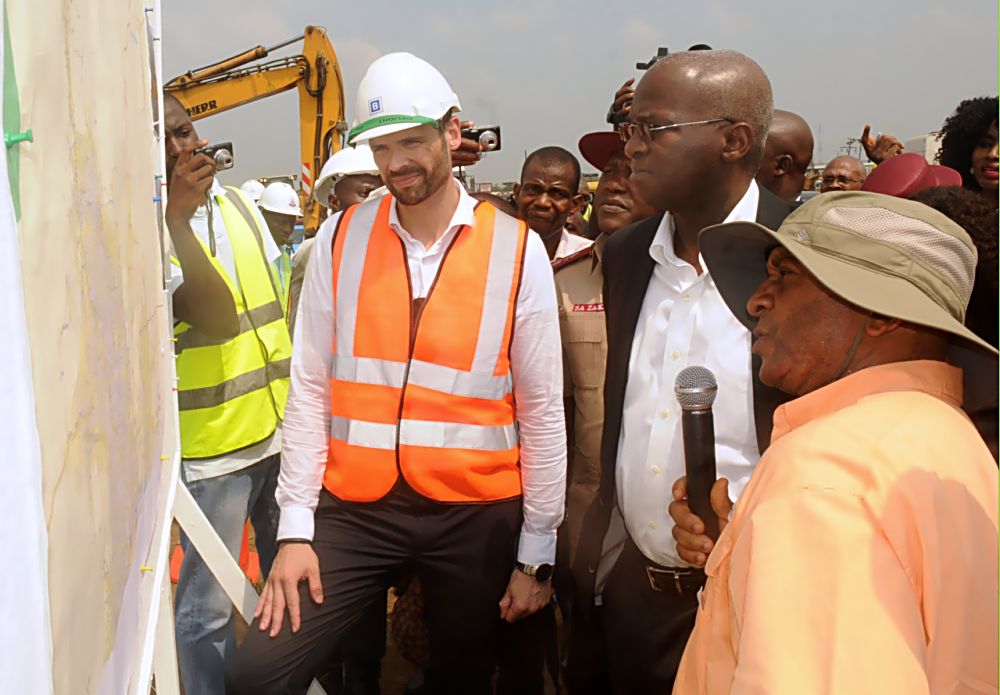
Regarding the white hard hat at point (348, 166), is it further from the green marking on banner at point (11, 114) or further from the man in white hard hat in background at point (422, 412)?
the green marking on banner at point (11, 114)

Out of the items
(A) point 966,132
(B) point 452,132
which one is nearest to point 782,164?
(A) point 966,132

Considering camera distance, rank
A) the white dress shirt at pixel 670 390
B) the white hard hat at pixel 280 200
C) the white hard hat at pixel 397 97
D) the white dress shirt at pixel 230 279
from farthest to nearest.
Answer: the white hard hat at pixel 280 200, the white dress shirt at pixel 230 279, the white hard hat at pixel 397 97, the white dress shirt at pixel 670 390

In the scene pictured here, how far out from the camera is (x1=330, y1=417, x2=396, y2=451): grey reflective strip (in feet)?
7.22

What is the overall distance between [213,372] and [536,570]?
1.36 m

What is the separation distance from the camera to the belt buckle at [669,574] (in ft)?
6.95

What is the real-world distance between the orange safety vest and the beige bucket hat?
1106mm

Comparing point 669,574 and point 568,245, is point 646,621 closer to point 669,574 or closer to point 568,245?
point 669,574

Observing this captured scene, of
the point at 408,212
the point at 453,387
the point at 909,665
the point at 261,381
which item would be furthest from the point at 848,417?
the point at 261,381

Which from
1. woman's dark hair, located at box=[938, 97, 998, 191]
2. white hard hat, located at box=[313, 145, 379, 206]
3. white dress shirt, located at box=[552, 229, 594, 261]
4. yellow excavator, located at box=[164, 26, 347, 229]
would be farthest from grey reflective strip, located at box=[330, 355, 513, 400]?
yellow excavator, located at box=[164, 26, 347, 229]

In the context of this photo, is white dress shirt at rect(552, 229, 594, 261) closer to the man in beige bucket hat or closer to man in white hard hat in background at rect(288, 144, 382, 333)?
man in white hard hat in background at rect(288, 144, 382, 333)

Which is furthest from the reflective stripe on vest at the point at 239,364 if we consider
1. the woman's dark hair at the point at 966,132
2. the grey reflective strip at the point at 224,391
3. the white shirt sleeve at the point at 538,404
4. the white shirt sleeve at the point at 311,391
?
the woman's dark hair at the point at 966,132

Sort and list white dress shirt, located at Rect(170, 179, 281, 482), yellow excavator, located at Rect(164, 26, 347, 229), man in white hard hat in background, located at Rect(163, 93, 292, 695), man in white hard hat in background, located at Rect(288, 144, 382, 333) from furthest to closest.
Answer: yellow excavator, located at Rect(164, 26, 347, 229) → man in white hard hat in background, located at Rect(288, 144, 382, 333) → white dress shirt, located at Rect(170, 179, 281, 482) → man in white hard hat in background, located at Rect(163, 93, 292, 695)

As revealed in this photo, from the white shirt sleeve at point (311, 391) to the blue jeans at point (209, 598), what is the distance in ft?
2.49

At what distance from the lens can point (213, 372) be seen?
284 cm
